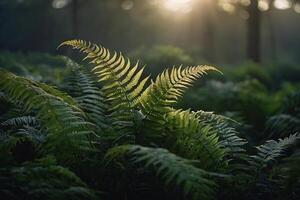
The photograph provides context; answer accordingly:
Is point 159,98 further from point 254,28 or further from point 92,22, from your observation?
point 92,22

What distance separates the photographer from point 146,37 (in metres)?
42.7

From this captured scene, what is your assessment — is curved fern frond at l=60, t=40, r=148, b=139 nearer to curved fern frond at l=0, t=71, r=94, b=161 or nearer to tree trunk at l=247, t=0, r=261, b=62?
curved fern frond at l=0, t=71, r=94, b=161

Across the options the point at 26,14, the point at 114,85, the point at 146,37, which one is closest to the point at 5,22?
the point at 26,14

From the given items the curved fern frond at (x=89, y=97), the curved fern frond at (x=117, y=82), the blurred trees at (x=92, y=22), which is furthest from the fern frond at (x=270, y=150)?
the blurred trees at (x=92, y=22)

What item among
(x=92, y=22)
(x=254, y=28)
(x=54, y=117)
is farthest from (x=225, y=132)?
(x=92, y=22)

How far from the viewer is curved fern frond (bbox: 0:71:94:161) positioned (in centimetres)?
304

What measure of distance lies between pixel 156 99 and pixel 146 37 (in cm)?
3966

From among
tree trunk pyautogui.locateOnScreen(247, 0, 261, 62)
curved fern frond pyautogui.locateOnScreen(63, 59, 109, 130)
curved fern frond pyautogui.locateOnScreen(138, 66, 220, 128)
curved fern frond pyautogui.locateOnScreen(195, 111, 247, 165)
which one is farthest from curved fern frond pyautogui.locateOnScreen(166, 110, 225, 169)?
tree trunk pyautogui.locateOnScreen(247, 0, 261, 62)

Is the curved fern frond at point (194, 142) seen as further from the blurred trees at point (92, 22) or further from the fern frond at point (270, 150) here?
the blurred trees at point (92, 22)

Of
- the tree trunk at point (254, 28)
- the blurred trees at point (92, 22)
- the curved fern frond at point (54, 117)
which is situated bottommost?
the curved fern frond at point (54, 117)

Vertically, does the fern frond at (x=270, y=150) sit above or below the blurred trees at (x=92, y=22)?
below

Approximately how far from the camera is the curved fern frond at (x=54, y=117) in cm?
304

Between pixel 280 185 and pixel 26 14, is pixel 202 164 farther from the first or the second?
pixel 26 14

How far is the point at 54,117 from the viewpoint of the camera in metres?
3.09
